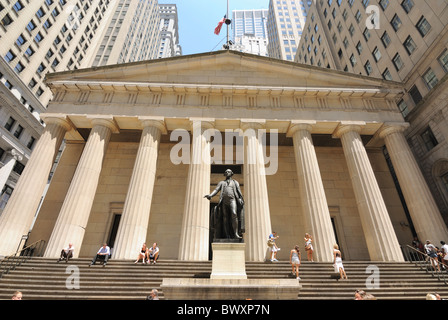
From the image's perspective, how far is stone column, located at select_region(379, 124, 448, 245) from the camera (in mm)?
15453

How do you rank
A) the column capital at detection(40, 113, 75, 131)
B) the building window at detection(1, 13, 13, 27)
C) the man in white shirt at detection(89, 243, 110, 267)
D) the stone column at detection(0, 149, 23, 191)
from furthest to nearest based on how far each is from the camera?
the stone column at detection(0, 149, 23, 191) < the building window at detection(1, 13, 13, 27) < the column capital at detection(40, 113, 75, 131) < the man in white shirt at detection(89, 243, 110, 267)

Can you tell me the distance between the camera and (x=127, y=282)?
1068 cm

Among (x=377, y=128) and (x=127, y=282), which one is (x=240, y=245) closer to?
(x=127, y=282)

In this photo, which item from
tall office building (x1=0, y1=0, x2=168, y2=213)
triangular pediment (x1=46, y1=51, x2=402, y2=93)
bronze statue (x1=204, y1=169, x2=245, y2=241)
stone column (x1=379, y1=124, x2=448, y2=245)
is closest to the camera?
bronze statue (x1=204, y1=169, x2=245, y2=241)

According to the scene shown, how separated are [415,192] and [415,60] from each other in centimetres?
1314

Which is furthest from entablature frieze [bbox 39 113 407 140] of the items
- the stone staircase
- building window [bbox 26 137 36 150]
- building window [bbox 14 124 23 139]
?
building window [bbox 26 137 36 150]

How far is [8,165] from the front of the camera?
31562mm

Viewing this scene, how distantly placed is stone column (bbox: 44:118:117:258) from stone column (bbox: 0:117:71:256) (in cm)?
205

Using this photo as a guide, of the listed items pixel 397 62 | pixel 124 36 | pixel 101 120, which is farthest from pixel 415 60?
pixel 124 36

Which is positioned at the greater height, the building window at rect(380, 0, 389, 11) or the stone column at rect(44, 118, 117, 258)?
the building window at rect(380, 0, 389, 11)

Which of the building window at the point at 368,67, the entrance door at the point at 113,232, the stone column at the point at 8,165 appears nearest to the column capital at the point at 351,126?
the building window at the point at 368,67

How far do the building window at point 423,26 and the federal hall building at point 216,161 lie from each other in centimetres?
600

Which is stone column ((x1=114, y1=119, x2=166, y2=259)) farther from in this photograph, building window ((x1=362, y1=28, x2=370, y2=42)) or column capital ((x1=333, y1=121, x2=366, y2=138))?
building window ((x1=362, y1=28, x2=370, y2=42))

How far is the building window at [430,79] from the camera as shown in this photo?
20.4m
